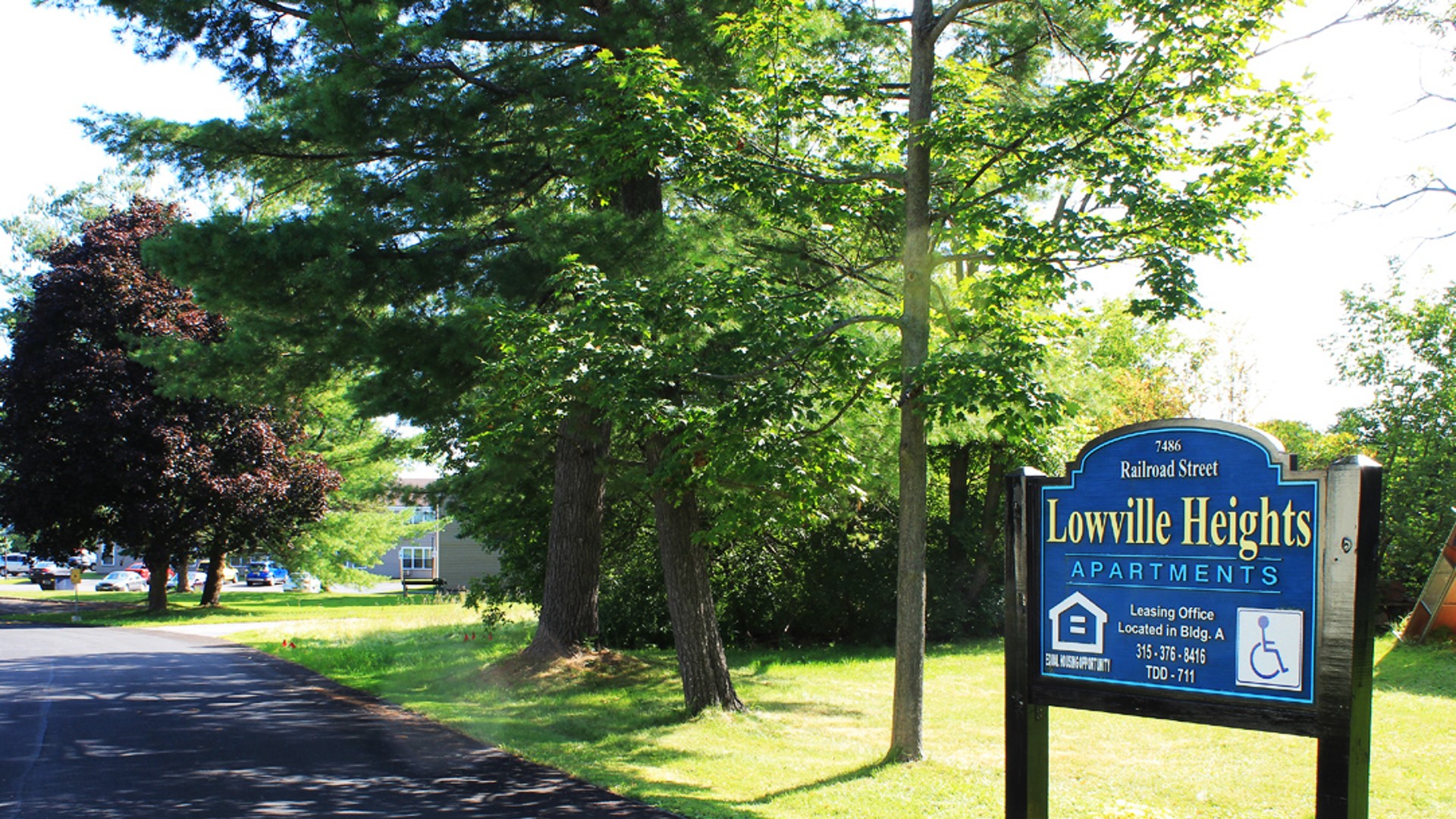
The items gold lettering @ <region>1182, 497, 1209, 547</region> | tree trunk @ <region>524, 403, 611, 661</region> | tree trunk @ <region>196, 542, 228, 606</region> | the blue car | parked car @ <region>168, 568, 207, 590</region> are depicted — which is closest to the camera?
gold lettering @ <region>1182, 497, 1209, 547</region>

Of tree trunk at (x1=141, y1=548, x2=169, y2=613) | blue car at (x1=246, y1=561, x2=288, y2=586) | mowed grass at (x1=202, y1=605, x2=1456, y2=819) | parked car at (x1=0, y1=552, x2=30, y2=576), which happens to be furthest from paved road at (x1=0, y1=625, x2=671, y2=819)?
parked car at (x1=0, y1=552, x2=30, y2=576)

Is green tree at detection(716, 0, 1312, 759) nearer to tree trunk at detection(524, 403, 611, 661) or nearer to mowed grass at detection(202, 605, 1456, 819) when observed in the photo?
mowed grass at detection(202, 605, 1456, 819)

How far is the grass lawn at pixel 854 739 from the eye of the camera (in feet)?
27.9

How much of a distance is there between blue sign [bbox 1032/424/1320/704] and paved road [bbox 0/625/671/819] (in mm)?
3587

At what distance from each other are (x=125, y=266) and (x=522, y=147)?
63.5 ft

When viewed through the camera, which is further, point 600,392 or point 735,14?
→ point 735,14

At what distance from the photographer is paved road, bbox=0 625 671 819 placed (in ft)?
26.8

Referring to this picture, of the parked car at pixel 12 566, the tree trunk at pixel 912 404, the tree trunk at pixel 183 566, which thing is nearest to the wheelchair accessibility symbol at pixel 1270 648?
the tree trunk at pixel 912 404

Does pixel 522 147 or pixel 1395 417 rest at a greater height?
pixel 522 147

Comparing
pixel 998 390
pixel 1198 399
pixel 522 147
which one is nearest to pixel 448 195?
pixel 522 147

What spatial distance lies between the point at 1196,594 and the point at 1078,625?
788mm

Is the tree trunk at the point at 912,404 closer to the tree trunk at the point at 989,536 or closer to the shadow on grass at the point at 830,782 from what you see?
the shadow on grass at the point at 830,782

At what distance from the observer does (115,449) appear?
86.4ft

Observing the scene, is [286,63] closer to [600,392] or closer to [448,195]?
[448,195]
